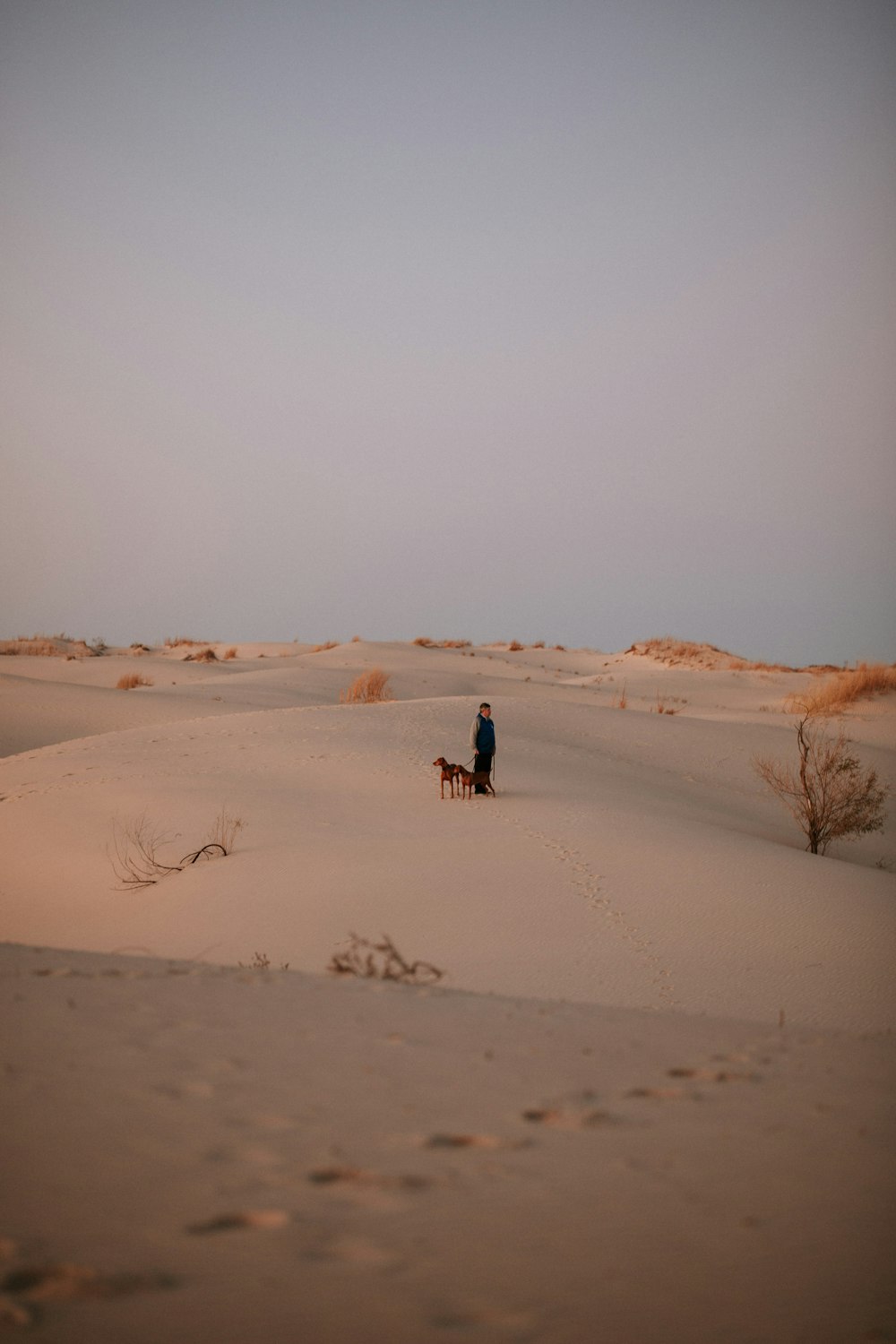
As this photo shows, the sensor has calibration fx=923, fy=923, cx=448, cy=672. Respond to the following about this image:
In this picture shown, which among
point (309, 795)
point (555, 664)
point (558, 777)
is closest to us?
point (309, 795)

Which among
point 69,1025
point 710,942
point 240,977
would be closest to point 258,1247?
point 69,1025

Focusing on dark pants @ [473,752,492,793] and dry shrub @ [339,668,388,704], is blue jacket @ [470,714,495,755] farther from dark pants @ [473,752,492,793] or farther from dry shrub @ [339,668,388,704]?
dry shrub @ [339,668,388,704]

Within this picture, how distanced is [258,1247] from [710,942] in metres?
7.02

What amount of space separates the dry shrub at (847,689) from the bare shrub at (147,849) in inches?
929

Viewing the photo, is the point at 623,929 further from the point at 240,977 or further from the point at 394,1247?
the point at 394,1247

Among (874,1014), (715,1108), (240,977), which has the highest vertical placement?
(715,1108)

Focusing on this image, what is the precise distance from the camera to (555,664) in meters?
49.8

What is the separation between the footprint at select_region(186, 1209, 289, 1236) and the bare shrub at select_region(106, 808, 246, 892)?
8.66 meters

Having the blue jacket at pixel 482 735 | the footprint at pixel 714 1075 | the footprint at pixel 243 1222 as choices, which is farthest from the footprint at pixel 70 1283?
the blue jacket at pixel 482 735

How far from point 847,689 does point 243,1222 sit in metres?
31.9

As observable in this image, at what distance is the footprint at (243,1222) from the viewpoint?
2174mm

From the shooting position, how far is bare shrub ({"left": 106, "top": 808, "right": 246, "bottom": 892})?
10602 mm

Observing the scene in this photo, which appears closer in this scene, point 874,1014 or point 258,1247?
point 258,1247

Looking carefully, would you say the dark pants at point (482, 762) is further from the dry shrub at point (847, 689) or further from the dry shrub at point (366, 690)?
the dry shrub at point (847, 689)
